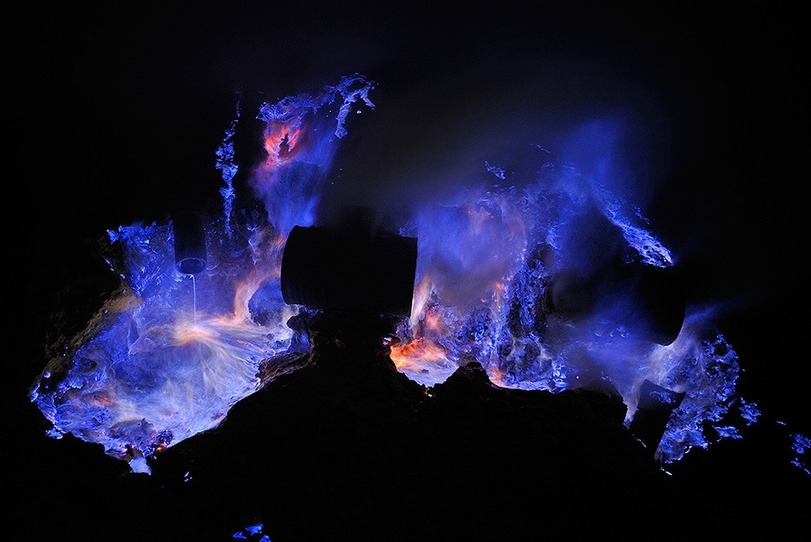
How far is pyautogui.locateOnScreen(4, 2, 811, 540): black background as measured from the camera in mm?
4422

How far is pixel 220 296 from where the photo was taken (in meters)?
6.71

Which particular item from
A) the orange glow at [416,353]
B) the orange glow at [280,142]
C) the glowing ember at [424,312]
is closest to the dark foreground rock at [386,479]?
the glowing ember at [424,312]

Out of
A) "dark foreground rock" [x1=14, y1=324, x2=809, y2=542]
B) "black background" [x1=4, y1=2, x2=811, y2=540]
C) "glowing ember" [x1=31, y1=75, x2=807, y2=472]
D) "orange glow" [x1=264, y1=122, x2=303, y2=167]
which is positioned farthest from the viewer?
"orange glow" [x1=264, y1=122, x2=303, y2=167]

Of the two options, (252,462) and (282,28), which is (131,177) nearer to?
(282,28)

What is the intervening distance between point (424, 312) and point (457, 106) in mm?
3315

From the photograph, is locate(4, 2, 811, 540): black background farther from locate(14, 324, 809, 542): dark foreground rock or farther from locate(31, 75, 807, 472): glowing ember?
locate(14, 324, 809, 542): dark foreground rock

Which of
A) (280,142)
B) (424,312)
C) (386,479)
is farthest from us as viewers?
(424,312)

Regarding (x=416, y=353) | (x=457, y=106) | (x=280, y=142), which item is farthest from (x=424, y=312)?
(x=280, y=142)

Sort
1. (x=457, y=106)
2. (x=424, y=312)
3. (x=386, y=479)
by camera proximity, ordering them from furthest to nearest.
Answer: (x=424, y=312)
(x=457, y=106)
(x=386, y=479)

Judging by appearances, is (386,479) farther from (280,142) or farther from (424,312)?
(280,142)

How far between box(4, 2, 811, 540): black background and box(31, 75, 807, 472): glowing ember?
40 cm

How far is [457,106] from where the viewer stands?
5688mm

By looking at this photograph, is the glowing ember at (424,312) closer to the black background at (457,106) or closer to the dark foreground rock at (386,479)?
the black background at (457,106)

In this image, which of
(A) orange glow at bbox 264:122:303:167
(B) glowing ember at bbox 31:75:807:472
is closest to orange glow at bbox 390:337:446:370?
(B) glowing ember at bbox 31:75:807:472
